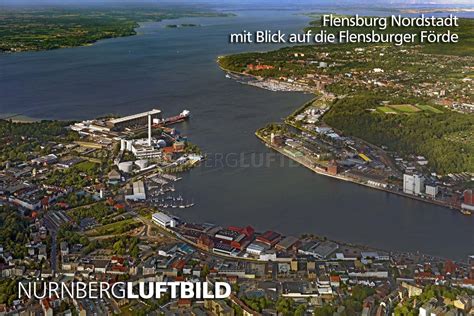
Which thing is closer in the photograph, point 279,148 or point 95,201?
point 95,201

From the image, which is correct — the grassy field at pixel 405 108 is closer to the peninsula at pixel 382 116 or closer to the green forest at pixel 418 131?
the peninsula at pixel 382 116

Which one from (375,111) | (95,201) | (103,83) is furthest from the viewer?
(103,83)

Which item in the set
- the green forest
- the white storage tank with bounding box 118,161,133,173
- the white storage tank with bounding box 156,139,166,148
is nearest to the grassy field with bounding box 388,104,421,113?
the green forest

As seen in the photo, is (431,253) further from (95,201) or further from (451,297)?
(95,201)

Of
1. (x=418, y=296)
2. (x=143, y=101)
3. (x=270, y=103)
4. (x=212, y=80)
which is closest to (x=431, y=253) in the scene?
(x=418, y=296)

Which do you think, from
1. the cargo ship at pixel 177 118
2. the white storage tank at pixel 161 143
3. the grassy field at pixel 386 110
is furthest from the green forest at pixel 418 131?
the white storage tank at pixel 161 143

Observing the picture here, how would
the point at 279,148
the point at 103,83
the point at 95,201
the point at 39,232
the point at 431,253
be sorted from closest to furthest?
the point at 431,253 → the point at 39,232 → the point at 95,201 → the point at 279,148 → the point at 103,83
